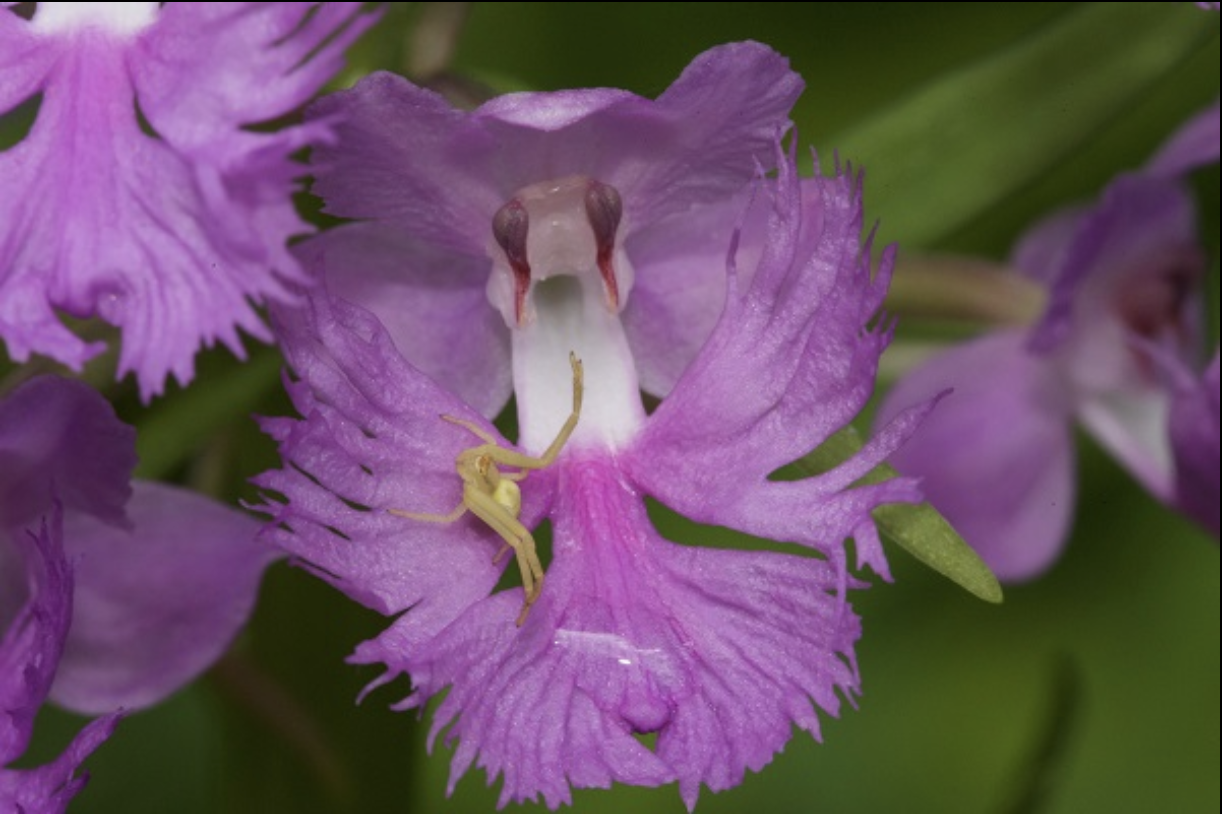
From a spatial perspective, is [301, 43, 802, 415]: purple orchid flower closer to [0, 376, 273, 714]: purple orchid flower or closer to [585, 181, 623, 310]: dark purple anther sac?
[585, 181, 623, 310]: dark purple anther sac

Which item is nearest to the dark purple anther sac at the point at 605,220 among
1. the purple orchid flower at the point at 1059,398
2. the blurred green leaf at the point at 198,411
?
the blurred green leaf at the point at 198,411

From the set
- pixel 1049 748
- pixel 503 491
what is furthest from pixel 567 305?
pixel 1049 748

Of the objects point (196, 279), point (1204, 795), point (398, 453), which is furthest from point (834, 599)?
point (1204, 795)

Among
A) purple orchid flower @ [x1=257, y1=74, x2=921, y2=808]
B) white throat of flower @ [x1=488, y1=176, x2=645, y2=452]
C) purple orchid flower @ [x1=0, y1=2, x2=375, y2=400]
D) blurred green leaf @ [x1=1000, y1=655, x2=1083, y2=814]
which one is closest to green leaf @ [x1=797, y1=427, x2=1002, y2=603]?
purple orchid flower @ [x1=257, y1=74, x2=921, y2=808]

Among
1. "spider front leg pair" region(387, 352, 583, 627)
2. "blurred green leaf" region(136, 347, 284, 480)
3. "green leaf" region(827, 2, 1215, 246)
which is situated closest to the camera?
"spider front leg pair" region(387, 352, 583, 627)

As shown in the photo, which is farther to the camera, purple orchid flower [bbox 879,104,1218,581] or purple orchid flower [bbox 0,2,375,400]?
purple orchid flower [bbox 879,104,1218,581]

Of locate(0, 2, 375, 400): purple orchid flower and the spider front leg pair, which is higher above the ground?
locate(0, 2, 375, 400): purple orchid flower

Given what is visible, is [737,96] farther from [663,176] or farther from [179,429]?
[179,429]
